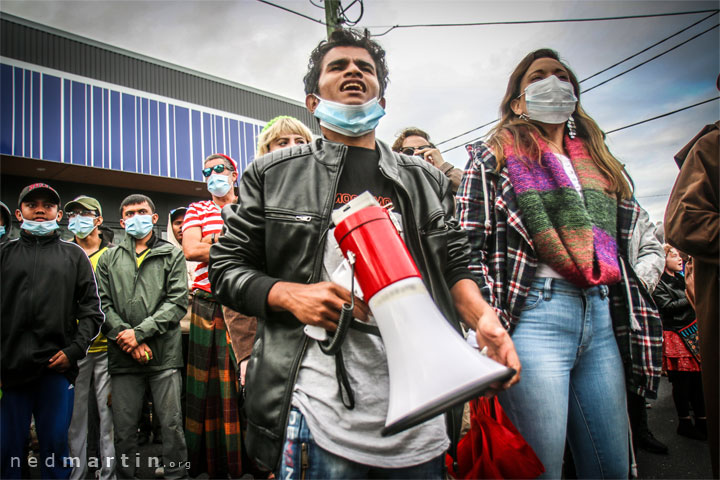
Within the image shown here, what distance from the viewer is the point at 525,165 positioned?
1730 mm

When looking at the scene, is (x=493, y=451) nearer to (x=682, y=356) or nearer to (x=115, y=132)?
(x=682, y=356)

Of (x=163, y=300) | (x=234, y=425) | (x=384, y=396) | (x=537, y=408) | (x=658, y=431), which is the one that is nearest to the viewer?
(x=384, y=396)

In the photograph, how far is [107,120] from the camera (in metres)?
9.60

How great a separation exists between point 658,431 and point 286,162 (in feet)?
16.5

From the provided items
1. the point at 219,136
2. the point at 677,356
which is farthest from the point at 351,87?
the point at 219,136

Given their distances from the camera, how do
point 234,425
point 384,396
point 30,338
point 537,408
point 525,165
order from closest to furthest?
point 384,396 → point 537,408 → point 525,165 → point 30,338 → point 234,425

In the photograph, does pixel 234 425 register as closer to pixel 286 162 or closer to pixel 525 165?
pixel 286 162

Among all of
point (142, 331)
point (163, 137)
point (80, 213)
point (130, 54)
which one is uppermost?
point (130, 54)

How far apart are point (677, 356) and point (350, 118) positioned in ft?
15.6

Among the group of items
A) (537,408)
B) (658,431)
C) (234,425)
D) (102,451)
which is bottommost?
(658,431)

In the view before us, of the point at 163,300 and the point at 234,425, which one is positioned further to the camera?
the point at 163,300

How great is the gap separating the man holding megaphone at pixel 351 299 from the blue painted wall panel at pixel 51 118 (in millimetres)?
9732

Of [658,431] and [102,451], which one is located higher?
[102,451]

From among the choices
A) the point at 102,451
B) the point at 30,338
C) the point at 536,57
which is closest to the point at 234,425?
the point at 102,451
